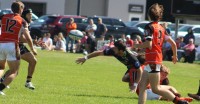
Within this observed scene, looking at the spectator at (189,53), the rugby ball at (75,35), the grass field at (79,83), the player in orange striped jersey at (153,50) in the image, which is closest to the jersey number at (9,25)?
the grass field at (79,83)

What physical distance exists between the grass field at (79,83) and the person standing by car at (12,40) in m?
0.49

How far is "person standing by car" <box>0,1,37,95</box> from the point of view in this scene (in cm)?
1260

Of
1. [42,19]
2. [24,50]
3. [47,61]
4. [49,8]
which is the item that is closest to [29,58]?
[24,50]

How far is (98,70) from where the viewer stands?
22656 mm

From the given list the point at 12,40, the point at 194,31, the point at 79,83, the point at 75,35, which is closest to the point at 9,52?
the point at 12,40

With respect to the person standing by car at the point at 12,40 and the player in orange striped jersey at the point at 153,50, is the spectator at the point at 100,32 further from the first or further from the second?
the player in orange striped jersey at the point at 153,50

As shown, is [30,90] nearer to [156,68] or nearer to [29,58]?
[29,58]

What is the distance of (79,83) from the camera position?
1741 cm

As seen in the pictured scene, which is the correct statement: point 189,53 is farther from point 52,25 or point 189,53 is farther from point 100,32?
point 52,25

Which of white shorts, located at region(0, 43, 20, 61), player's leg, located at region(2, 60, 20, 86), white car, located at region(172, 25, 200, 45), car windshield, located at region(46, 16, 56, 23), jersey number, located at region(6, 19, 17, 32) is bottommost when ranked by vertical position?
white car, located at region(172, 25, 200, 45)

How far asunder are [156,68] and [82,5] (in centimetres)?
5379

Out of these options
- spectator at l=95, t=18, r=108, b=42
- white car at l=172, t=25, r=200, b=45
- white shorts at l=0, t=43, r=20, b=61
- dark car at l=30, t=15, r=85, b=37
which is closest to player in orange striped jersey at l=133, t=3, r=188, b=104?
white shorts at l=0, t=43, r=20, b=61

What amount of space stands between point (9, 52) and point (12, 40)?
0.96ft

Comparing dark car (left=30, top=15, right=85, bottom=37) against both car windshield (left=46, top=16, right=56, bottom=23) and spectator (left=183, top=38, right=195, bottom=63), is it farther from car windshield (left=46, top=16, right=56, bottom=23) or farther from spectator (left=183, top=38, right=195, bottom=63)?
spectator (left=183, top=38, right=195, bottom=63)
